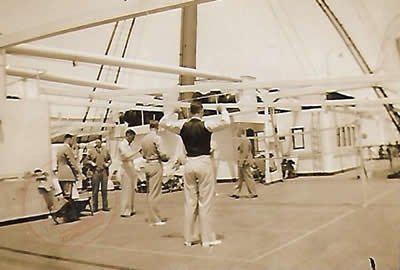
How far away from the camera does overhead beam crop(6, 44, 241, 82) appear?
5068 mm

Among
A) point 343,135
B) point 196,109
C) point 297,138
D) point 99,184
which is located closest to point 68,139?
point 99,184

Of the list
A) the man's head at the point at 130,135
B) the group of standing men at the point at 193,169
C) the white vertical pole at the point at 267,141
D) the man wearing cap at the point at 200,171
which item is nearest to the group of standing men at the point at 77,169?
the man's head at the point at 130,135

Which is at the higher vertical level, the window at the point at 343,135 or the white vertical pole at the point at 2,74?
the white vertical pole at the point at 2,74

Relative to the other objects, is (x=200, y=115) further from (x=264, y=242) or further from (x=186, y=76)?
(x=186, y=76)

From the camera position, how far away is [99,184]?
250 inches

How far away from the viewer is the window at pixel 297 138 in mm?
8765

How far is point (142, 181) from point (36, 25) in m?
2.73

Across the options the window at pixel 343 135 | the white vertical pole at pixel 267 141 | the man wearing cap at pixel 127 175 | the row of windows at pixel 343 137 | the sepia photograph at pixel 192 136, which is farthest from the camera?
the white vertical pole at pixel 267 141

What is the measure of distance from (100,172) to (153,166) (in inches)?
63.4

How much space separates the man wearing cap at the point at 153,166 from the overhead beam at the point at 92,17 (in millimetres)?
1508

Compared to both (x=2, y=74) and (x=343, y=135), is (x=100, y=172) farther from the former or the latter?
(x=343, y=135)

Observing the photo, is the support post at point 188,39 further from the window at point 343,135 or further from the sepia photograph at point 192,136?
the window at point 343,135

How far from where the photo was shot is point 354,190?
22.3 feet

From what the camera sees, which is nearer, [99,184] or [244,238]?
[244,238]
